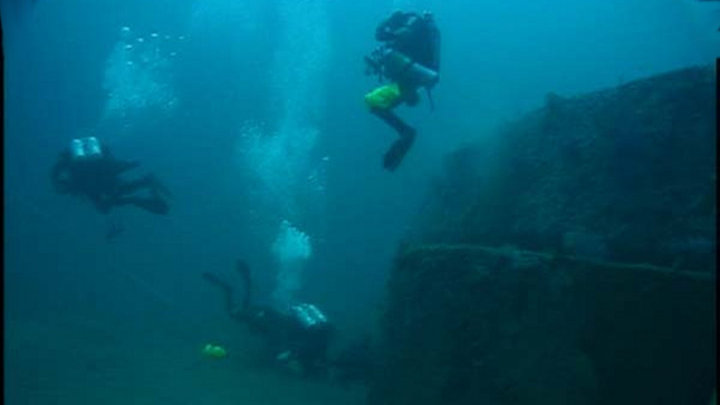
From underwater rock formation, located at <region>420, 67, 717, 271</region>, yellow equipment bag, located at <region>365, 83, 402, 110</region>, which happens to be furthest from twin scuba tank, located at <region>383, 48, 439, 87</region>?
underwater rock formation, located at <region>420, 67, 717, 271</region>

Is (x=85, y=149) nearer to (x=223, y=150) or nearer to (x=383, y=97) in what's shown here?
(x=383, y=97)

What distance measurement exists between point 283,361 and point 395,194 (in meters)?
13.0

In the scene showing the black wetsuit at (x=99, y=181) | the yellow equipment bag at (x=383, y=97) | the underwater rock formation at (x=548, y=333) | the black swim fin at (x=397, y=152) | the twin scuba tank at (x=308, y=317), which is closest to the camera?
the underwater rock formation at (x=548, y=333)

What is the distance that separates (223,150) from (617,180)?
2948cm

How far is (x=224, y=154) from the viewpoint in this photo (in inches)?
1368

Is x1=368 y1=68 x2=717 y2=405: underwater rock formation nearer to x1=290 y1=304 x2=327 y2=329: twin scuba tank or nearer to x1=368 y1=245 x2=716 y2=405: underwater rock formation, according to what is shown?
x1=368 y1=245 x2=716 y2=405: underwater rock formation

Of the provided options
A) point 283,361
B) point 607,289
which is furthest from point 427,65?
point 283,361

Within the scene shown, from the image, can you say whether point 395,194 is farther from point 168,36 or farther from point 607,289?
point 168,36

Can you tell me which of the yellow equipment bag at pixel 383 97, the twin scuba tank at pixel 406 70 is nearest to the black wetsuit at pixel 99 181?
the yellow equipment bag at pixel 383 97

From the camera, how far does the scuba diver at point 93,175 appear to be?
858 centimetres

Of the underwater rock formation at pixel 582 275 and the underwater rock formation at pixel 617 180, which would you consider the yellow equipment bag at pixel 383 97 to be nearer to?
the underwater rock formation at pixel 582 275

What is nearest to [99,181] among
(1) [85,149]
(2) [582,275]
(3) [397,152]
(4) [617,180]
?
(1) [85,149]

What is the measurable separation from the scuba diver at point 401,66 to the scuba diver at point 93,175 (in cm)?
413

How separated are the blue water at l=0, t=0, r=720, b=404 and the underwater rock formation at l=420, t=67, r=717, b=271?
3.27 meters
